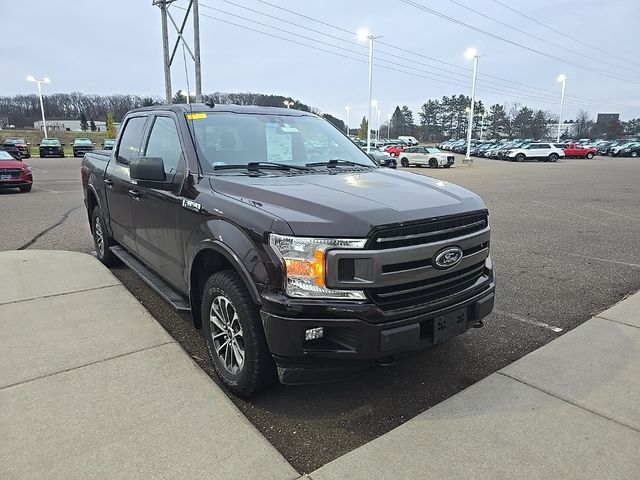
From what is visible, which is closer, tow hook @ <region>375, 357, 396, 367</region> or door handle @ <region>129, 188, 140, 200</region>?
tow hook @ <region>375, 357, 396, 367</region>

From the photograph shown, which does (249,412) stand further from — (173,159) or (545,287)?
(545,287)

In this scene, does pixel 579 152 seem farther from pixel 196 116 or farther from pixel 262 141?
pixel 196 116

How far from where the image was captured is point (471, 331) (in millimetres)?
4219

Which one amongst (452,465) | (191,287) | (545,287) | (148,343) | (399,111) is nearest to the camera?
(452,465)

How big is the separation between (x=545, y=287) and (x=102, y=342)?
4661 millimetres

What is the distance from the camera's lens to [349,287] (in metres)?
2.56

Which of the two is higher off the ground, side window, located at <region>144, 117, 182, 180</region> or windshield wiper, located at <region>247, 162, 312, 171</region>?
side window, located at <region>144, 117, 182, 180</region>

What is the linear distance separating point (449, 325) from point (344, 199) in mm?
1005

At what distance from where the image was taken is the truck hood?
2.58m

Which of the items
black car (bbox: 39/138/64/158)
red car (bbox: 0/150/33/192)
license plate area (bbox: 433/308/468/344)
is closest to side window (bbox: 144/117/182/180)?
license plate area (bbox: 433/308/468/344)

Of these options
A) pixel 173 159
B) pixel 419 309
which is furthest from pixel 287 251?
pixel 173 159

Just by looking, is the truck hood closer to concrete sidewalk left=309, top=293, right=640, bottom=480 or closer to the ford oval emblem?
the ford oval emblem

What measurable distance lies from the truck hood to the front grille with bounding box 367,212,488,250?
48 millimetres

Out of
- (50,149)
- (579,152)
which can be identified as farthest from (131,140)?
(579,152)
